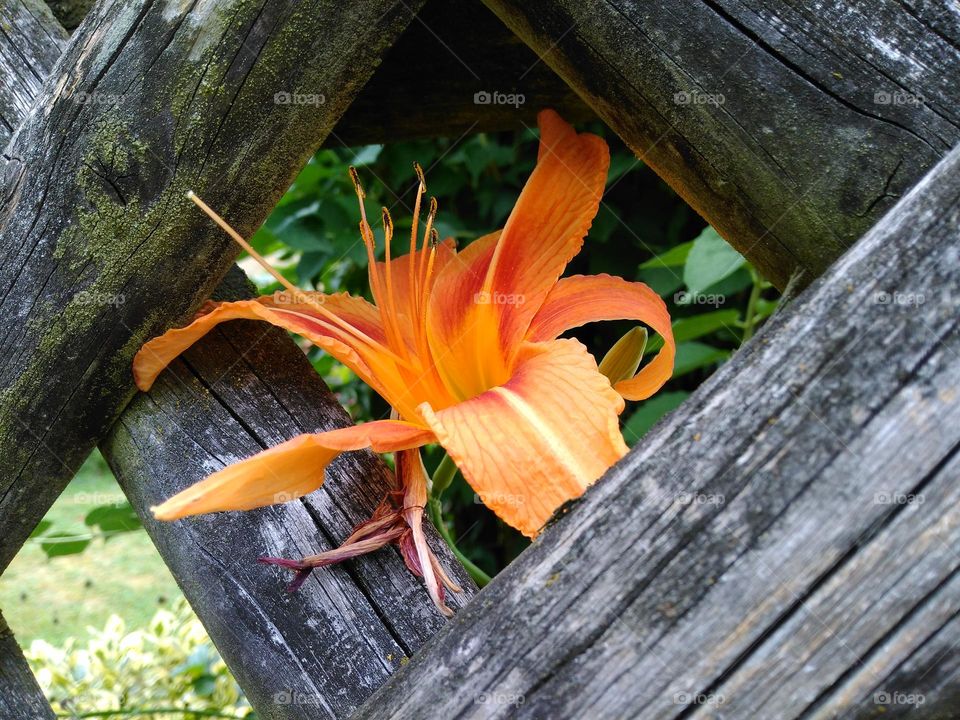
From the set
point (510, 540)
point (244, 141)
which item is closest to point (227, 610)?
point (244, 141)

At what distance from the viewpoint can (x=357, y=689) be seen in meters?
0.93

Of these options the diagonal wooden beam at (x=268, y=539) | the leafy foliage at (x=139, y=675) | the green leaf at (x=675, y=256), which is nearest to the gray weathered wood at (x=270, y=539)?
the diagonal wooden beam at (x=268, y=539)

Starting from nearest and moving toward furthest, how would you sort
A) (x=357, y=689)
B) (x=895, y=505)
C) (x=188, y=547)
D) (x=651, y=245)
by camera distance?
(x=895, y=505) → (x=357, y=689) → (x=188, y=547) → (x=651, y=245)

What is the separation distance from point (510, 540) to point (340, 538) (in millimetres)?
1229

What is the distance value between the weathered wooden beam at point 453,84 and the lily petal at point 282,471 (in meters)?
0.53

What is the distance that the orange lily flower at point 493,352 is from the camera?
792mm

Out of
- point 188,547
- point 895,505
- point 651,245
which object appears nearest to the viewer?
point 895,505

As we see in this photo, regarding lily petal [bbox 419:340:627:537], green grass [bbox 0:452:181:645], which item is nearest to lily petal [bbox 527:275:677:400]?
lily petal [bbox 419:340:627:537]

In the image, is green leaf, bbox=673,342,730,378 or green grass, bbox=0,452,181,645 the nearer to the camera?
green leaf, bbox=673,342,730,378

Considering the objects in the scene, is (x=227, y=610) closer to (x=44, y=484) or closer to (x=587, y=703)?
(x=44, y=484)

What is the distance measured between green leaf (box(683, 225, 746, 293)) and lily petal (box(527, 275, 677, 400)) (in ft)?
1.20

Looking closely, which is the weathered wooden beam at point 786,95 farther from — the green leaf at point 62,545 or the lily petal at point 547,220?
the green leaf at point 62,545

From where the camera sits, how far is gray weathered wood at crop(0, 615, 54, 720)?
1156 millimetres

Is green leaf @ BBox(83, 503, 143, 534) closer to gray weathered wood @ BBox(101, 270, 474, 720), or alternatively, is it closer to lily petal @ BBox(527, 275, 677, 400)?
gray weathered wood @ BBox(101, 270, 474, 720)
